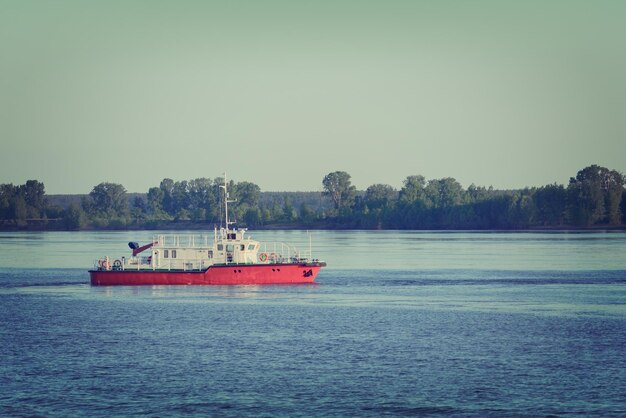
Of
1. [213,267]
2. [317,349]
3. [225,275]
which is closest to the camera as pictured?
[317,349]

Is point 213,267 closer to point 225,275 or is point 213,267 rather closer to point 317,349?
point 225,275

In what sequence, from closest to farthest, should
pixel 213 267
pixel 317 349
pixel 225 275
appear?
pixel 317 349 → pixel 213 267 → pixel 225 275

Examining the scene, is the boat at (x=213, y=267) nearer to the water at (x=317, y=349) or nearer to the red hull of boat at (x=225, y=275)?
the red hull of boat at (x=225, y=275)

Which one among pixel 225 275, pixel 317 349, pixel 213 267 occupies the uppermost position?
pixel 213 267

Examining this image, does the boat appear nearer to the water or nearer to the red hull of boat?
the red hull of boat

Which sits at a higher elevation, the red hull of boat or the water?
the red hull of boat

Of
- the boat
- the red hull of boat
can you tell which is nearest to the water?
the red hull of boat

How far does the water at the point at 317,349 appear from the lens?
46.7 meters

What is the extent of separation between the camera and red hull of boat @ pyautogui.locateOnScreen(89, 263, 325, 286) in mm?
98250

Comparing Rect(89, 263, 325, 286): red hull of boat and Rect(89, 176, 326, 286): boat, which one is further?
Rect(89, 176, 326, 286): boat

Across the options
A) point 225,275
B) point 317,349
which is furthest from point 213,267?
point 317,349

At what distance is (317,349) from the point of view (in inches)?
2388

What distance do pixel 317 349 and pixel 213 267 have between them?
3897 centimetres

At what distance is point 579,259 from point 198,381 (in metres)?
113
